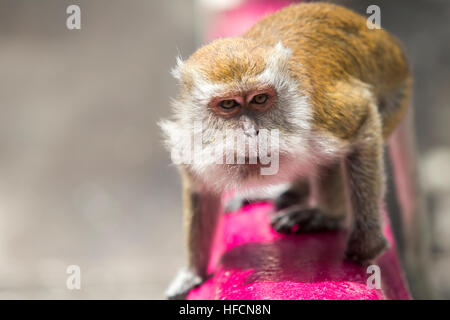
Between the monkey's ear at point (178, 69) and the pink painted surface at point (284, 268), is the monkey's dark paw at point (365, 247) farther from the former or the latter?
A: the monkey's ear at point (178, 69)

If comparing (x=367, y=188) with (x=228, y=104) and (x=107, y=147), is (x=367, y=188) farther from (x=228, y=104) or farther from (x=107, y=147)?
(x=107, y=147)

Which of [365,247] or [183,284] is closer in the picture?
[365,247]

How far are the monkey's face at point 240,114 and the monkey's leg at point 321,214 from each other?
678 mm

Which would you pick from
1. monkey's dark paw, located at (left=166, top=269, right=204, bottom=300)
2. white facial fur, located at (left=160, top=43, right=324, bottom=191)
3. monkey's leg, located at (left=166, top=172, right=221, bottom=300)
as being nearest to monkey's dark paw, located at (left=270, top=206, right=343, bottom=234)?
monkey's leg, located at (left=166, top=172, right=221, bottom=300)

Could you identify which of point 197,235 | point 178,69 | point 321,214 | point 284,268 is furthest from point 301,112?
point 321,214

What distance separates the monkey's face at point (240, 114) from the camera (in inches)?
72.0

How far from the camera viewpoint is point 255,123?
1.85m

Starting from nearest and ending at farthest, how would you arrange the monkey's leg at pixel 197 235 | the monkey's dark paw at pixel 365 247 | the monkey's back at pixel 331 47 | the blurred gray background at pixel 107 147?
the monkey's back at pixel 331 47, the monkey's dark paw at pixel 365 247, the monkey's leg at pixel 197 235, the blurred gray background at pixel 107 147

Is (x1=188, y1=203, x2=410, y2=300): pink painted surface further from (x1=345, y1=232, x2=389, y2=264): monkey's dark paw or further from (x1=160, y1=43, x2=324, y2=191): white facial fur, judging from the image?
(x1=160, y1=43, x2=324, y2=191): white facial fur

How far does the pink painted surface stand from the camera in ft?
6.14

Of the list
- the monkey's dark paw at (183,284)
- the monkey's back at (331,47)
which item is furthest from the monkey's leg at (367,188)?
the monkey's dark paw at (183,284)

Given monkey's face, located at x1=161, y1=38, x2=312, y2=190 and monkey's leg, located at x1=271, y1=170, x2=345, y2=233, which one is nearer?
monkey's face, located at x1=161, y1=38, x2=312, y2=190

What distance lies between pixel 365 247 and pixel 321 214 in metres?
0.51

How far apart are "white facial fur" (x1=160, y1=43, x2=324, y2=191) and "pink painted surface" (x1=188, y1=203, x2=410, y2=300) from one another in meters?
0.34
